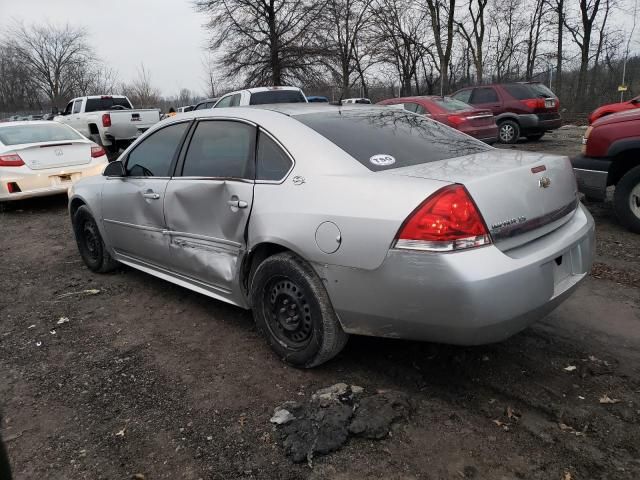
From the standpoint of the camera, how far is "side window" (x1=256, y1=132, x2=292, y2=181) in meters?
2.98

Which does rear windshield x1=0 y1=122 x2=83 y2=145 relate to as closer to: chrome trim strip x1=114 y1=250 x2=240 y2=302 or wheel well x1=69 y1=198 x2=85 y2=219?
wheel well x1=69 y1=198 x2=85 y2=219

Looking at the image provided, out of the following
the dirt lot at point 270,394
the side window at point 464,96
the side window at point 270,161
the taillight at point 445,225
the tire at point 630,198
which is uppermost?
the side window at point 464,96

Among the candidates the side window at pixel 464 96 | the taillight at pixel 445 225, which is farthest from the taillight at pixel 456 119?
the taillight at pixel 445 225

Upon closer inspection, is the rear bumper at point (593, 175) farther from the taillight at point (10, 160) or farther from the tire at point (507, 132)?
A: the tire at point (507, 132)

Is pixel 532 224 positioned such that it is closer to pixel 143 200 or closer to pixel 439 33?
pixel 143 200

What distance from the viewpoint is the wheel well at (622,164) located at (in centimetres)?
542

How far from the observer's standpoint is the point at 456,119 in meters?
11.0

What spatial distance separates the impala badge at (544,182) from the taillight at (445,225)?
59 centimetres

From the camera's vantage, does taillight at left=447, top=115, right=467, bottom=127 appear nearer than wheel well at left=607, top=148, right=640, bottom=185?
No

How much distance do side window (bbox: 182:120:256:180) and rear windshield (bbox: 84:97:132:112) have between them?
42.9 feet

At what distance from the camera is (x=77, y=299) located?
14.6 feet

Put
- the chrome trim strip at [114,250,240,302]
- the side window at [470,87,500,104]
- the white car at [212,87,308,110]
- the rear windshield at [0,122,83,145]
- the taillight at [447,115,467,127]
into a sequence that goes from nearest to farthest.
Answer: the chrome trim strip at [114,250,240,302]
the rear windshield at [0,122,83,145]
the taillight at [447,115,467,127]
the white car at [212,87,308,110]
the side window at [470,87,500,104]

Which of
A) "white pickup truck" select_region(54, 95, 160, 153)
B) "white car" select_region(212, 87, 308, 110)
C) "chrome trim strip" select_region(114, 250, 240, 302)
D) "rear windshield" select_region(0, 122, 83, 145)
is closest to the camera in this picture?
"chrome trim strip" select_region(114, 250, 240, 302)

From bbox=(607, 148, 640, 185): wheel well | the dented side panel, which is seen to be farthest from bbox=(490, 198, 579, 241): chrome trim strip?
bbox=(607, 148, 640, 185): wheel well
